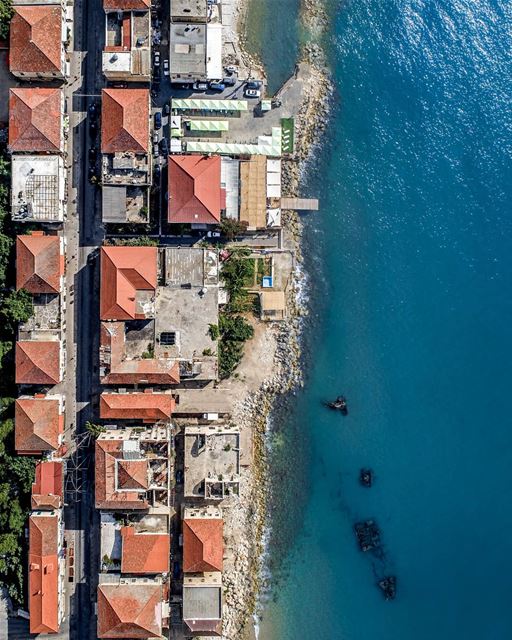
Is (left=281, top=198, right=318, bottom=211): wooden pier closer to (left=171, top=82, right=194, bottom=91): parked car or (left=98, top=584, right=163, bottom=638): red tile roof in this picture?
(left=171, top=82, right=194, bottom=91): parked car

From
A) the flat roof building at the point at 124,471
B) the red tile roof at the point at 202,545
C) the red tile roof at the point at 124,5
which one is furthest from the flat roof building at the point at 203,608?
the red tile roof at the point at 124,5

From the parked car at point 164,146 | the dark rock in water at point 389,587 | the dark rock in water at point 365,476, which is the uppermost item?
the parked car at point 164,146

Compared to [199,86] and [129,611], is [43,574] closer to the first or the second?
[129,611]

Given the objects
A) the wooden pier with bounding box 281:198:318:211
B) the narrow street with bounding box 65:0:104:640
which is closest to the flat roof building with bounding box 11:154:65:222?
the narrow street with bounding box 65:0:104:640

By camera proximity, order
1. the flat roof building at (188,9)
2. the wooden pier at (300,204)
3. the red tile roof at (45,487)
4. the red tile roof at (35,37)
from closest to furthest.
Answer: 1. the red tile roof at (35,37)
2. the flat roof building at (188,9)
3. the red tile roof at (45,487)
4. the wooden pier at (300,204)

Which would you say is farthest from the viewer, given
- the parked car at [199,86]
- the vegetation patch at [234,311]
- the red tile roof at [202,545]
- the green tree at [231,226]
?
the vegetation patch at [234,311]

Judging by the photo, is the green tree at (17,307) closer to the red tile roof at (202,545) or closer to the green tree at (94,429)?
the green tree at (94,429)
